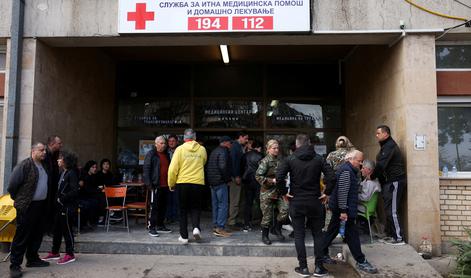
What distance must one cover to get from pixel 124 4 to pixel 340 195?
440 centimetres

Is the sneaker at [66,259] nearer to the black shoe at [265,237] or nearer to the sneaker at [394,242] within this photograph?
the black shoe at [265,237]

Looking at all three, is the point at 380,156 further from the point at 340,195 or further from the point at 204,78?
the point at 204,78

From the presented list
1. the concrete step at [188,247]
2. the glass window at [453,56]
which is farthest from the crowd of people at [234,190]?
the glass window at [453,56]

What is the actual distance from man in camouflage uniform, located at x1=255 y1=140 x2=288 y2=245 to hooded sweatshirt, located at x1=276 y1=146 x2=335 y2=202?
90 cm

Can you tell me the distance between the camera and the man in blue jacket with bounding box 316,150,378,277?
5215 mm

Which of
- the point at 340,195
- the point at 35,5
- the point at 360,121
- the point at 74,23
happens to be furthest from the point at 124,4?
the point at 360,121

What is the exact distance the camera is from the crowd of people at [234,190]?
527 centimetres

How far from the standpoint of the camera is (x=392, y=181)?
6.42m

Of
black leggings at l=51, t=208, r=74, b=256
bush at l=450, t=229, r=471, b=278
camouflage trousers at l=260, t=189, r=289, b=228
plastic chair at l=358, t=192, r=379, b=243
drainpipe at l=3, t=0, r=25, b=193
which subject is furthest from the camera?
drainpipe at l=3, t=0, r=25, b=193

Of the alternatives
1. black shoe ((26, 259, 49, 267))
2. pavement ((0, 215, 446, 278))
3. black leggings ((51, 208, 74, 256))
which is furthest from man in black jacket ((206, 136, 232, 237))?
black shoe ((26, 259, 49, 267))

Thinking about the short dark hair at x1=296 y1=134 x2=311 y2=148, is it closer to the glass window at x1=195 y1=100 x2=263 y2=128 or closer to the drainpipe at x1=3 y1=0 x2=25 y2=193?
the drainpipe at x1=3 y1=0 x2=25 y2=193

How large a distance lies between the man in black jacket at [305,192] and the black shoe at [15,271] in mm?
3431

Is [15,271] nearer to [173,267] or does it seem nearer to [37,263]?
[37,263]

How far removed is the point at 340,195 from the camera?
522 centimetres
